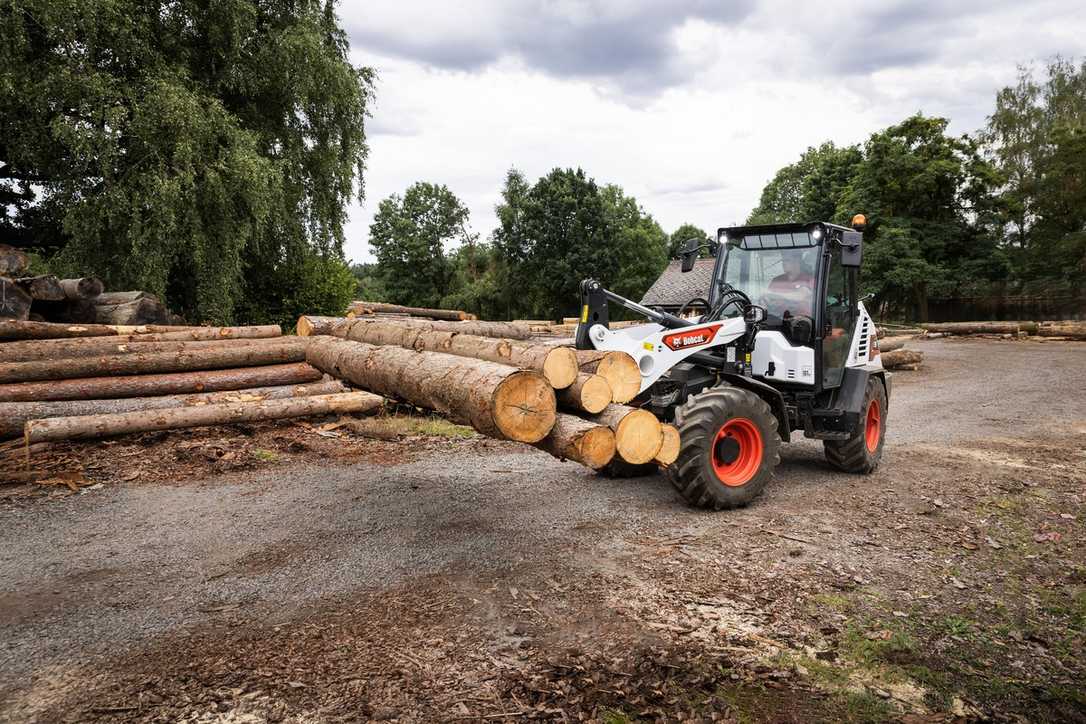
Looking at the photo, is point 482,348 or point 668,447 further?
point 482,348

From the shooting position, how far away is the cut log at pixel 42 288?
12750 millimetres

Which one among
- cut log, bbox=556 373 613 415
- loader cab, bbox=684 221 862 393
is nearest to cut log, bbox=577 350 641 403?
cut log, bbox=556 373 613 415

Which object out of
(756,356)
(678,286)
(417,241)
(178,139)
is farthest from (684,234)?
(756,356)

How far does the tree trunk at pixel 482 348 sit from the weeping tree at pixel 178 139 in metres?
9.91

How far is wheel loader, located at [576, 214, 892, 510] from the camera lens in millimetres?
5867

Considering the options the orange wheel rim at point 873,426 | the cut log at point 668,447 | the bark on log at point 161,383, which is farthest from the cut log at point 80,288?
the orange wheel rim at point 873,426

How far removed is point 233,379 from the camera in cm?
1009

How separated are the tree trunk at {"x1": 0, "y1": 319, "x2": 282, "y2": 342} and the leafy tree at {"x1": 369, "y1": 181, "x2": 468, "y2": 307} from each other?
47096 millimetres

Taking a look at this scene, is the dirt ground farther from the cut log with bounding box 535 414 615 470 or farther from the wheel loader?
the cut log with bounding box 535 414 615 470

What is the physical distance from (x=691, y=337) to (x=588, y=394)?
1.54 meters

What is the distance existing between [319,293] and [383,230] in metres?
39.9

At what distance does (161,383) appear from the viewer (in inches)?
376

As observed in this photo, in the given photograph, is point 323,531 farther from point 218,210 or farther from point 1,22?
point 1,22

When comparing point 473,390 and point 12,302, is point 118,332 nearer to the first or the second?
point 12,302
